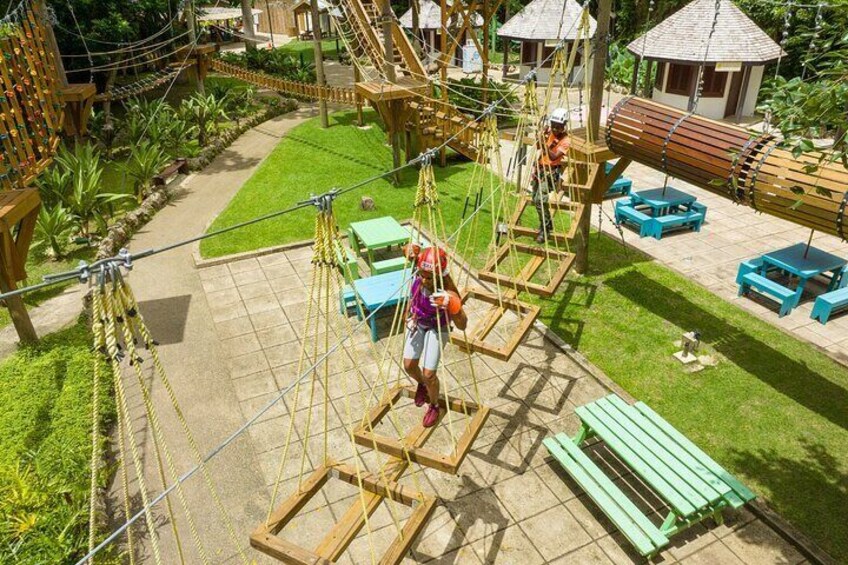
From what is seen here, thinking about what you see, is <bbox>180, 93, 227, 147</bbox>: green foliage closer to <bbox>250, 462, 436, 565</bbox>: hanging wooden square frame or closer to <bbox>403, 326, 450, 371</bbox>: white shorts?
<bbox>403, 326, 450, 371</bbox>: white shorts

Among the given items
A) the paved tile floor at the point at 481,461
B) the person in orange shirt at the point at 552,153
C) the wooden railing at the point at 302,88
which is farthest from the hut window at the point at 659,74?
the paved tile floor at the point at 481,461

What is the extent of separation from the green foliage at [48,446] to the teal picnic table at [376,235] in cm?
469

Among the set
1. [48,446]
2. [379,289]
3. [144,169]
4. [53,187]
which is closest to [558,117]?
[379,289]

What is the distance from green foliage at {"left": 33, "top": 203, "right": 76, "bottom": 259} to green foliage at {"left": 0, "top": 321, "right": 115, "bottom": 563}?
3.01m

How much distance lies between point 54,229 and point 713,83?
2126 centimetres

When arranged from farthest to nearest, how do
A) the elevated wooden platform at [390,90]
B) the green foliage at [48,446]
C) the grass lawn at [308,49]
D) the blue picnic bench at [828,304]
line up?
the grass lawn at [308,49] → the elevated wooden platform at [390,90] → the blue picnic bench at [828,304] → the green foliage at [48,446]

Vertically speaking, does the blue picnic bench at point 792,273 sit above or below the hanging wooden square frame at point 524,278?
below

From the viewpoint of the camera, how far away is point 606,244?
1184 cm

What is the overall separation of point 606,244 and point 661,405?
4.92m

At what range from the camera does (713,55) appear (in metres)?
19.3

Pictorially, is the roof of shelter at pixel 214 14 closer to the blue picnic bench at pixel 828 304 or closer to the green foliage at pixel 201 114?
the green foliage at pixel 201 114

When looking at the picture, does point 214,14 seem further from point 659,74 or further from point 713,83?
point 713,83

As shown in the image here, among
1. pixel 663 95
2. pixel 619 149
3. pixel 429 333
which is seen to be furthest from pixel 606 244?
pixel 663 95

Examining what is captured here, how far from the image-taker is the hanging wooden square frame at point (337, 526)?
413cm
